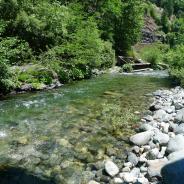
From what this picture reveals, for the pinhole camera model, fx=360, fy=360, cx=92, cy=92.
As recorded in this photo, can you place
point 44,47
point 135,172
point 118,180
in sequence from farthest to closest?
1. point 44,47
2. point 135,172
3. point 118,180

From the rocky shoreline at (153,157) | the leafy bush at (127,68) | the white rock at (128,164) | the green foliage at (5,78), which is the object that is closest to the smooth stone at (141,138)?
the rocky shoreline at (153,157)

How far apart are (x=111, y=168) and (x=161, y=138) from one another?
2217 mm

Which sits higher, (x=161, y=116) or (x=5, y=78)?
(x=5, y=78)

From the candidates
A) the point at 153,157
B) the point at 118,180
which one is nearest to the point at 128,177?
the point at 118,180

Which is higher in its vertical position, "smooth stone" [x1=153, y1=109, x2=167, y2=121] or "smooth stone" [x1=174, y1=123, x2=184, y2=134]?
"smooth stone" [x1=174, y1=123, x2=184, y2=134]

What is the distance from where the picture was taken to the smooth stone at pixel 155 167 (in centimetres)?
739

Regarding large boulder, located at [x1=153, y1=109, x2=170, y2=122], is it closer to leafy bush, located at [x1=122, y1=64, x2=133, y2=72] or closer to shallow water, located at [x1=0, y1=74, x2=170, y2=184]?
shallow water, located at [x1=0, y1=74, x2=170, y2=184]

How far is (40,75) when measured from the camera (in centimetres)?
1983

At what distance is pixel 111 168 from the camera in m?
7.98

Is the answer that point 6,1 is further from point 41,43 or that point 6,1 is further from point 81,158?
point 81,158

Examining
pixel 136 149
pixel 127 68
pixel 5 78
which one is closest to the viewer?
pixel 136 149

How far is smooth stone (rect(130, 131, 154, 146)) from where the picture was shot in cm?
979

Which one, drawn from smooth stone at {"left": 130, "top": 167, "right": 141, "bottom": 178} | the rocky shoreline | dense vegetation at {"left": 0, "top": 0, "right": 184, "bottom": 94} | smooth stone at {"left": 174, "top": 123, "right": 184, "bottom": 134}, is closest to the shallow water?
the rocky shoreline

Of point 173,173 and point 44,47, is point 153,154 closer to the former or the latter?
point 173,173
